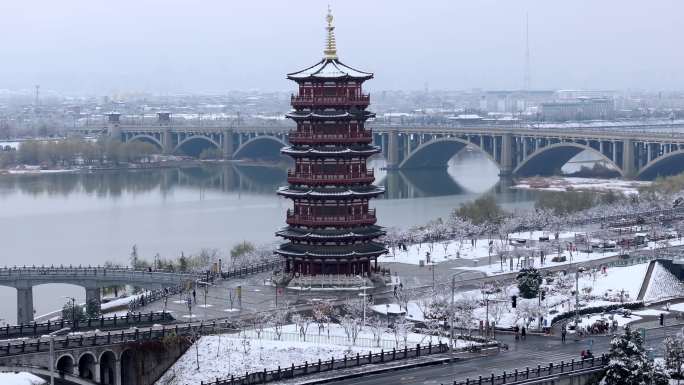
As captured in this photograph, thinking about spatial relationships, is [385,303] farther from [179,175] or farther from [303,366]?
[179,175]

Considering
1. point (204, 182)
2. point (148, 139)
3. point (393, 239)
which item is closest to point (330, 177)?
point (393, 239)

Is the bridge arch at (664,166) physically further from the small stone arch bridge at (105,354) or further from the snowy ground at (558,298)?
the small stone arch bridge at (105,354)

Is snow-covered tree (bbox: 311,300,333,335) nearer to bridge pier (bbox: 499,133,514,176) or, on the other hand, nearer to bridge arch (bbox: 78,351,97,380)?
bridge arch (bbox: 78,351,97,380)

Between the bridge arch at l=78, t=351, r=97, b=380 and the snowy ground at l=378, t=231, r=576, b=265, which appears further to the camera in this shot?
the snowy ground at l=378, t=231, r=576, b=265

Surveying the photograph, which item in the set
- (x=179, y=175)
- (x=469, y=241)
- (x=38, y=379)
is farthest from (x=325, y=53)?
(x=179, y=175)

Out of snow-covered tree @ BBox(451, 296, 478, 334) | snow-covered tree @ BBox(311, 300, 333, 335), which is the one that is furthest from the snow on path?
snow-covered tree @ BBox(311, 300, 333, 335)

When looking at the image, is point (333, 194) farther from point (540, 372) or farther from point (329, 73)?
point (540, 372)

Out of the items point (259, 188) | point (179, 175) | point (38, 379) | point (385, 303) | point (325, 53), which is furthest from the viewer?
point (179, 175)
